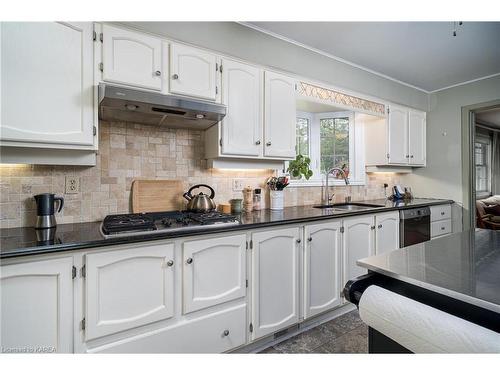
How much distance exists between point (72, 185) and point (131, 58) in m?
0.91

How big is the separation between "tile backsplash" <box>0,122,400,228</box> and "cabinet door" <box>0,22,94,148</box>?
0.33m

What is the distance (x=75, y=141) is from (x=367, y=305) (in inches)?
65.3

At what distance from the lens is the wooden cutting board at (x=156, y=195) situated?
1.97 m

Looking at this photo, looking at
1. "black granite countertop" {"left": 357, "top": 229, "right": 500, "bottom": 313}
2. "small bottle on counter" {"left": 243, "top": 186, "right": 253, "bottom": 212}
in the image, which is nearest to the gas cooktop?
"small bottle on counter" {"left": 243, "top": 186, "right": 253, "bottom": 212}

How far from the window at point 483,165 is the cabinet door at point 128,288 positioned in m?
6.58

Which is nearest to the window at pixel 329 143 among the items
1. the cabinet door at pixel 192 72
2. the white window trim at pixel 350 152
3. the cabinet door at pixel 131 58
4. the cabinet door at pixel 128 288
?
the white window trim at pixel 350 152

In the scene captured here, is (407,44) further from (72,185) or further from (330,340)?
(72,185)

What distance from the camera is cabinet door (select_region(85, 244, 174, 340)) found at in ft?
4.34

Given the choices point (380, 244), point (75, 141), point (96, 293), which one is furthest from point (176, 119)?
point (380, 244)

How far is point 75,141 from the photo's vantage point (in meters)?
1.53

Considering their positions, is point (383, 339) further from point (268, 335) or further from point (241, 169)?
point (241, 169)

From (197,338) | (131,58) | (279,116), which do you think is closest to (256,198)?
(279,116)

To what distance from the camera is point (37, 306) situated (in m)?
1.21

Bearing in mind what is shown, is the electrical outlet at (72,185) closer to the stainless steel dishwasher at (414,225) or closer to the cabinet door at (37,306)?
the cabinet door at (37,306)
